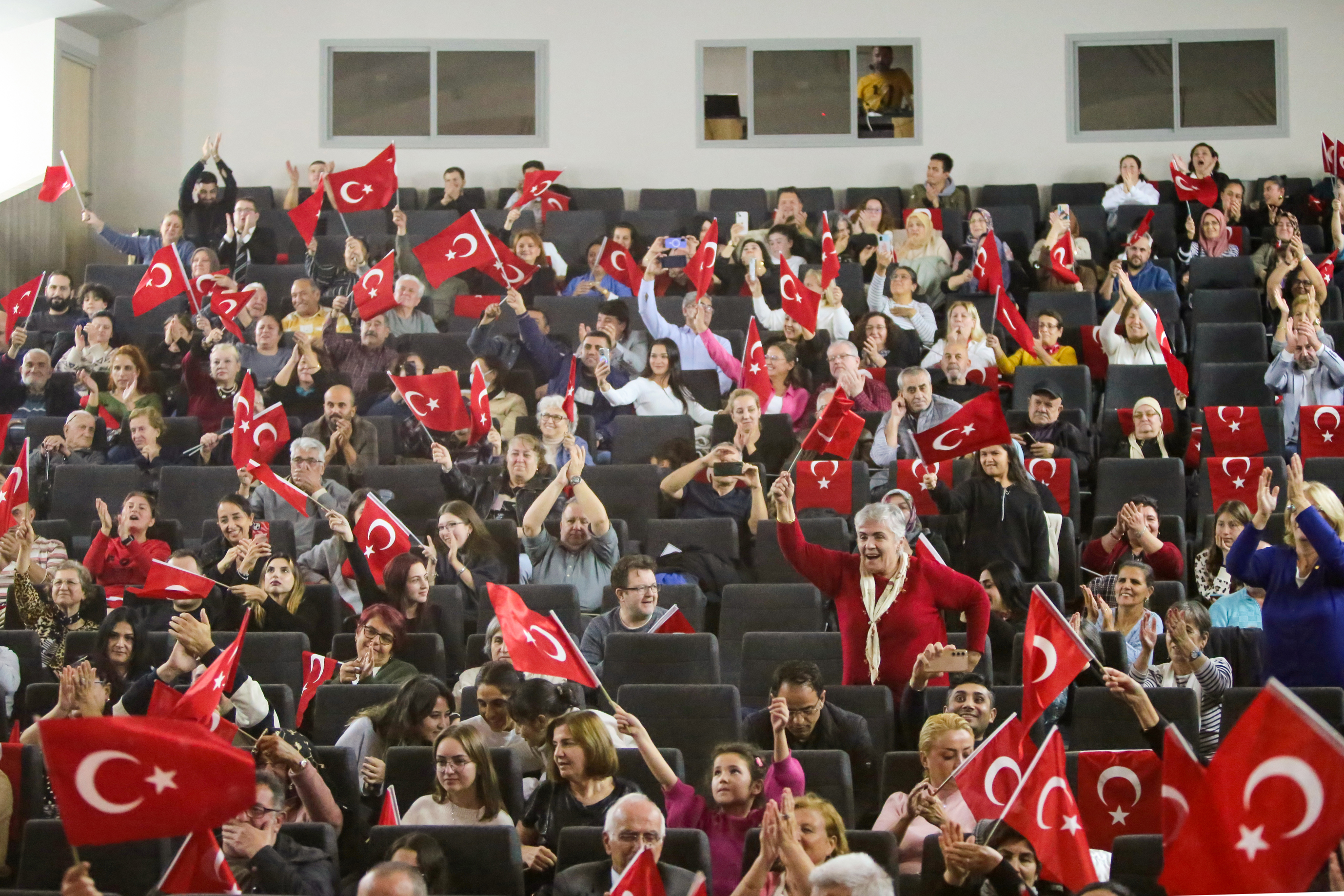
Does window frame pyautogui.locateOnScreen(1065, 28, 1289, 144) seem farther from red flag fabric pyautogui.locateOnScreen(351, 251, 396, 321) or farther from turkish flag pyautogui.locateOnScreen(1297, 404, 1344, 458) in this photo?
red flag fabric pyautogui.locateOnScreen(351, 251, 396, 321)

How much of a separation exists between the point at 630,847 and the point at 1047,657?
131 cm

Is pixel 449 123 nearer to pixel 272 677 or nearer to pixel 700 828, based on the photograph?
pixel 272 677

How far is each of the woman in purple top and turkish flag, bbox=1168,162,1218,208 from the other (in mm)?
7091

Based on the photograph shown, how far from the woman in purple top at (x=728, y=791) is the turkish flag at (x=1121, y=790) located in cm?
85

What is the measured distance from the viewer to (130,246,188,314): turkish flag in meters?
8.92

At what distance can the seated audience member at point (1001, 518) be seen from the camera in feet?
20.2

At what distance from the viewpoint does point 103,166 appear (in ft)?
38.8

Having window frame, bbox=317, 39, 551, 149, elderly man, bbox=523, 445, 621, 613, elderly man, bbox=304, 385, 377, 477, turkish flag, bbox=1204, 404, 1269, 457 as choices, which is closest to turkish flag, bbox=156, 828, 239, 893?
elderly man, bbox=523, 445, 621, 613

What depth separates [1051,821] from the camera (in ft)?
13.0

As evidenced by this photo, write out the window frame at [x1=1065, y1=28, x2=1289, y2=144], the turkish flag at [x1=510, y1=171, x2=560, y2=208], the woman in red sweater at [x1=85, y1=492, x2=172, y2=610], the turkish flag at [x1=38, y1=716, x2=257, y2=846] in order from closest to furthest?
the turkish flag at [x1=38, y1=716, x2=257, y2=846], the woman in red sweater at [x1=85, y1=492, x2=172, y2=610], the turkish flag at [x1=510, y1=171, x2=560, y2=208], the window frame at [x1=1065, y1=28, x2=1289, y2=144]

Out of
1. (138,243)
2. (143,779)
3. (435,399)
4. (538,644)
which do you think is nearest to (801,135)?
(138,243)

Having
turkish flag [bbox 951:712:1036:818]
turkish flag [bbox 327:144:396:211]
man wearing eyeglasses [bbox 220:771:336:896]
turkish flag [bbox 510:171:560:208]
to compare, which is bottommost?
man wearing eyeglasses [bbox 220:771:336:896]

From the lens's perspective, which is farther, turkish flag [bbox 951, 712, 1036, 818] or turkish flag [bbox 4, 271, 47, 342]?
turkish flag [bbox 4, 271, 47, 342]

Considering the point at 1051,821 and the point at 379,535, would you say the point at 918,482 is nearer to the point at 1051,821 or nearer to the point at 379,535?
the point at 379,535
